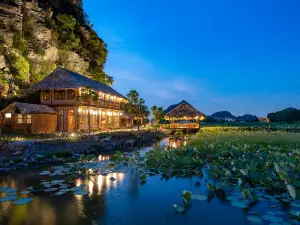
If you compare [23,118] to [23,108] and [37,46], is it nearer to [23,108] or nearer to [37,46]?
[23,108]

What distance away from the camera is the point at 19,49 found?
2488cm

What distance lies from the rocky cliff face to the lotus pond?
18.5 meters

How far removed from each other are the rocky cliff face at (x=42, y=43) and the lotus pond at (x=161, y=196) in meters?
18.5

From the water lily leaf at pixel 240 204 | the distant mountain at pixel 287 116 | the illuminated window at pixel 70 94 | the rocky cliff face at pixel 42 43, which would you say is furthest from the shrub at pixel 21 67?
the distant mountain at pixel 287 116

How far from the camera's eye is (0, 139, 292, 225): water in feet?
13.8

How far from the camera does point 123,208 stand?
15.8ft

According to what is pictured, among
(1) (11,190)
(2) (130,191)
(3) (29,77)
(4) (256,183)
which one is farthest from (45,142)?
(3) (29,77)

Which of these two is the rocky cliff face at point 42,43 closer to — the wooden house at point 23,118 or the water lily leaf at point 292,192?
the wooden house at point 23,118

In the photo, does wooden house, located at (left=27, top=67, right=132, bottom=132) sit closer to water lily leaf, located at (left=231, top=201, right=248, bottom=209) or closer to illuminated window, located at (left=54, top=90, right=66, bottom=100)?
illuminated window, located at (left=54, top=90, right=66, bottom=100)

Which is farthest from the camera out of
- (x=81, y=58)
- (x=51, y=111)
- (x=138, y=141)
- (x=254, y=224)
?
(x=81, y=58)

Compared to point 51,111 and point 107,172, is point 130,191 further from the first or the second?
point 51,111

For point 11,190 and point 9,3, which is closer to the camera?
point 11,190

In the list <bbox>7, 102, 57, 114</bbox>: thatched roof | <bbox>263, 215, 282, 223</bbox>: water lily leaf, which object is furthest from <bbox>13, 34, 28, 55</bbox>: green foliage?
<bbox>263, 215, 282, 223</bbox>: water lily leaf

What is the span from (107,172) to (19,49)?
22638mm
